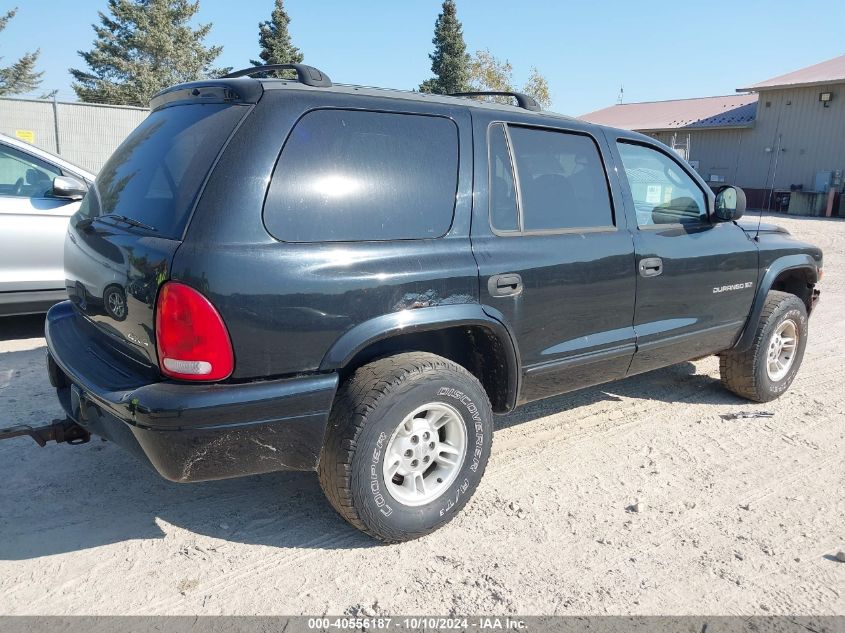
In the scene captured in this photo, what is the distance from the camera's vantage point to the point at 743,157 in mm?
29500

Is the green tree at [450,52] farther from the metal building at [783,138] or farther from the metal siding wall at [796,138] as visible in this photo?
the metal siding wall at [796,138]

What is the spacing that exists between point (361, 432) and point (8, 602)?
142 cm

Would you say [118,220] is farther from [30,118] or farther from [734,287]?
[30,118]

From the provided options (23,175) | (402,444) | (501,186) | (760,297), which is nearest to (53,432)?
(402,444)

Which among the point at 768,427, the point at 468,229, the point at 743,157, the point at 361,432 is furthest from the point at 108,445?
the point at 743,157

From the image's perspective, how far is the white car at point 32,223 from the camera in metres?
5.36

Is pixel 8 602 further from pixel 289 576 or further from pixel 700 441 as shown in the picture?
pixel 700 441

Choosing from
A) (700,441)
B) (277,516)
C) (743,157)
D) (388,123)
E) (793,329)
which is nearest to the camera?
(388,123)

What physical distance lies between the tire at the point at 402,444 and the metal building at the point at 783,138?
901 inches

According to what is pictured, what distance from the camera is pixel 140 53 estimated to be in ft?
140

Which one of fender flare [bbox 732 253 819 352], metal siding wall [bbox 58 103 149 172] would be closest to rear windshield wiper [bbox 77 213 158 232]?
fender flare [bbox 732 253 819 352]

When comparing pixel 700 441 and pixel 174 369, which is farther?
pixel 700 441

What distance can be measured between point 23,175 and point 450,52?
4095 centimetres

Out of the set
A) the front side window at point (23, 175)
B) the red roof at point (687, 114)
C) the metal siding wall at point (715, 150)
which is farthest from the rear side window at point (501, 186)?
the red roof at point (687, 114)
